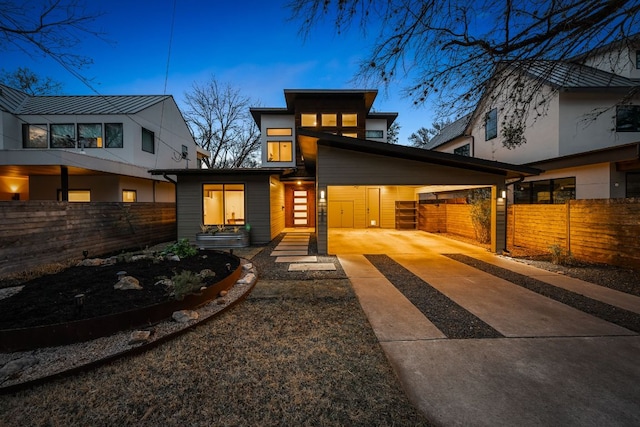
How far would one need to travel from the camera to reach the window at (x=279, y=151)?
61.3 ft

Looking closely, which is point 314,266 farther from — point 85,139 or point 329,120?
point 329,120

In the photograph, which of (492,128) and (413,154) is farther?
(492,128)

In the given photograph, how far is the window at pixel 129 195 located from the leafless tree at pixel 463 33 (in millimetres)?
12096

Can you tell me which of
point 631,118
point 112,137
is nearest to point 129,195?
point 112,137

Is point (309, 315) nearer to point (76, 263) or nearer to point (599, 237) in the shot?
point (76, 263)

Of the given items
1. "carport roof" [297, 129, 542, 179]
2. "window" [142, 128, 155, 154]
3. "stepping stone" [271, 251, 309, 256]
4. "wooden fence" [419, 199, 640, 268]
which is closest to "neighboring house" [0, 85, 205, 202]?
"window" [142, 128, 155, 154]

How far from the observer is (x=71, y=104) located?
12.5 meters

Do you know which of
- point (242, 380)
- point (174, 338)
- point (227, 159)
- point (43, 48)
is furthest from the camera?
point (227, 159)

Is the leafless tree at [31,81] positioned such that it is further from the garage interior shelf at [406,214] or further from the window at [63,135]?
the garage interior shelf at [406,214]

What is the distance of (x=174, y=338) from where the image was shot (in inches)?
119

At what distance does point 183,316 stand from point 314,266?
357 centimetres

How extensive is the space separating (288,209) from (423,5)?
13.2 metres

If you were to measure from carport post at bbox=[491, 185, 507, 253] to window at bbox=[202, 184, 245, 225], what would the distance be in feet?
28.4

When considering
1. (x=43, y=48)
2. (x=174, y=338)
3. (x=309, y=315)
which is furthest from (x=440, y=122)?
(x=43, y=48)
